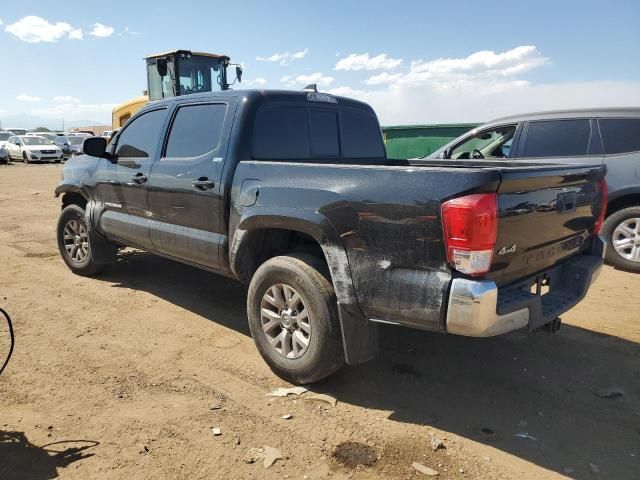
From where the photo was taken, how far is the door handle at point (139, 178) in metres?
4.63

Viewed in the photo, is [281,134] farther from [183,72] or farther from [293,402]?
[183,72]

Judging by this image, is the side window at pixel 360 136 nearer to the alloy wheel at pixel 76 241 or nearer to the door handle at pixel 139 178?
the door handle at pixel 139 178

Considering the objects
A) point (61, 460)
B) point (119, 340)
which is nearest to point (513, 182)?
point (61, 460)

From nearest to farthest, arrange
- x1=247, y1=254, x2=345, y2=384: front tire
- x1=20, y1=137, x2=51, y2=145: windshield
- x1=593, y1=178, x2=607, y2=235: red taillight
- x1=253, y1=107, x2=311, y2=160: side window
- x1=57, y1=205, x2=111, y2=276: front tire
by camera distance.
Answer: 1. x1=247, y1=254, x2=345, y2=384: front tire
2. x1=593, y1=178, x2=607, y2=235: red taillight
3. x1=253, y1=107, x2=311, y2=160: side window
4. x1=57, y1=205, x2=111, y2=276: front tire
5. x1=20, y1=137, x2=51, y2=145: windshield

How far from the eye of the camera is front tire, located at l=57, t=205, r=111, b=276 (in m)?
5.70

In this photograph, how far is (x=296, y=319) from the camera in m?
3.32

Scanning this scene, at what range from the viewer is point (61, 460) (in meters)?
2.62

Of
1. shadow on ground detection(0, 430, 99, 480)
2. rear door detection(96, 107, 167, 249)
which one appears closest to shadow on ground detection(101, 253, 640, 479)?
rear door detection(96, 107, 167, 249)

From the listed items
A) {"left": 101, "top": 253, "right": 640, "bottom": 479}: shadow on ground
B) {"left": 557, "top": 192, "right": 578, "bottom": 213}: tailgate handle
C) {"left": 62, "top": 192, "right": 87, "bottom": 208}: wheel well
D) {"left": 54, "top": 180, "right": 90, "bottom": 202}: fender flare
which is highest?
{"left": 54, "top": 180, "right": 90, "bottom": 202}: fender flare

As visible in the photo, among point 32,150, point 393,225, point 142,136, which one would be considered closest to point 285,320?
point 393,225

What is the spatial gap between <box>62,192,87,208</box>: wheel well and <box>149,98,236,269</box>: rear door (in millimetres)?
1819

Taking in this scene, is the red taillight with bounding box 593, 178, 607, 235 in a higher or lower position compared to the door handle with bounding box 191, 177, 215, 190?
lower

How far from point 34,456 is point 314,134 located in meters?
3.02

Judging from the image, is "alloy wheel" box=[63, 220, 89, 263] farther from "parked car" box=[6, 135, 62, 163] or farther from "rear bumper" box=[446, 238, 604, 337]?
"parked car" box=[6, 135, 62, 163]
